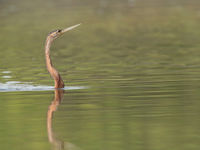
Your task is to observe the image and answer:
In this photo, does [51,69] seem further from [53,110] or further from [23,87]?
[53,110]

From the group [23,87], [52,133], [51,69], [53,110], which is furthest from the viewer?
[23,87]

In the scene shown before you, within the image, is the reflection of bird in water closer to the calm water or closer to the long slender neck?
the calm water

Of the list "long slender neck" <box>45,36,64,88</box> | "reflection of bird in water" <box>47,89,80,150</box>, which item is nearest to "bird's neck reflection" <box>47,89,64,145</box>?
"reflection of bird in water" <box>47,89,80,150</box>

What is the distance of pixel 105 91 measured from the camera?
17.2m

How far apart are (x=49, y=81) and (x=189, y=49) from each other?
8350 mm

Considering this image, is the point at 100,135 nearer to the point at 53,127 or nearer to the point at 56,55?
the point at 53,127

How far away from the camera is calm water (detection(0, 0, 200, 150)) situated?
11930 millimetres

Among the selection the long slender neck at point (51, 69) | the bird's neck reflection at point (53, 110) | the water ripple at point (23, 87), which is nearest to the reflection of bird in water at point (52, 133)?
the bird's neck reflection at point (53, 110)

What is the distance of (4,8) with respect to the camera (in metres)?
64.5

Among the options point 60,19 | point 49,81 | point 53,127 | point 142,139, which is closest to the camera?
point 142,139

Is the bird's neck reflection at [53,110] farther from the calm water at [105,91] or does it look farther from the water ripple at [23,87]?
the water ripple at [23,87]

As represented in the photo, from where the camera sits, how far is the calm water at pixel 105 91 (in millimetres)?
11930

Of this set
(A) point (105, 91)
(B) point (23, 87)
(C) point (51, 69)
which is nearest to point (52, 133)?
(A) point (105, 91)

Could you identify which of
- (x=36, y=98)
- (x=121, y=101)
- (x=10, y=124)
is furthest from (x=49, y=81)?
(x=10, y=124)
